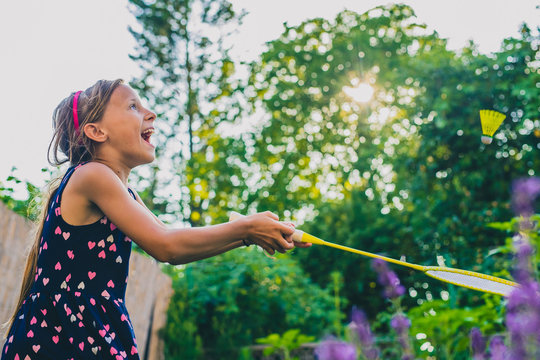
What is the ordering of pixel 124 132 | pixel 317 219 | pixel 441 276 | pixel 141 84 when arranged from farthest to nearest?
1. pixel 141 84
2. pixel 317 219
3. pixel 124 132
4. pixel 441 276

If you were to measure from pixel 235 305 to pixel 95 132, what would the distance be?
457 cm

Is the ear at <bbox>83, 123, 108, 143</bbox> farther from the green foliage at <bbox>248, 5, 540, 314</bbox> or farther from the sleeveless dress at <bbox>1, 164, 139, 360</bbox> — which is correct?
the green foliage at <bbox>248, 5, 540, 314</bbox>

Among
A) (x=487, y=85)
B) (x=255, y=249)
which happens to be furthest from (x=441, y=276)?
(x=487, y=85)

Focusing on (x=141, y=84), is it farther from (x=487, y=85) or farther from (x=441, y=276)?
(x=441, y=276)

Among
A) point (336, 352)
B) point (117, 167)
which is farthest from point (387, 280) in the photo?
point (117, 167)

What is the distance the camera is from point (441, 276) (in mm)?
1671

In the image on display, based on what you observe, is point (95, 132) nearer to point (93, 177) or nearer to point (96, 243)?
point (93, 177)

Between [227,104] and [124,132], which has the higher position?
[227,104]

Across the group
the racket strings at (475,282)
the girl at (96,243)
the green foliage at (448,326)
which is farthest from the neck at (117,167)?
the green foliage at (448,326)

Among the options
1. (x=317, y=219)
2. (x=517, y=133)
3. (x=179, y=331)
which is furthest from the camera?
(x=317, y=219)

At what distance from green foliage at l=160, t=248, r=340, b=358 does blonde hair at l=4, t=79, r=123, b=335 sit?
4047 millimetres

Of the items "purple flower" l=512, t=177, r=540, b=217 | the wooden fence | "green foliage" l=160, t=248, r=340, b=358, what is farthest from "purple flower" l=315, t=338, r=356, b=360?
"green foliage" l=160, t=248, r=340, b=358

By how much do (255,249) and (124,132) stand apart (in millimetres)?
5538

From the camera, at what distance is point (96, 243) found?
1.85 meters
